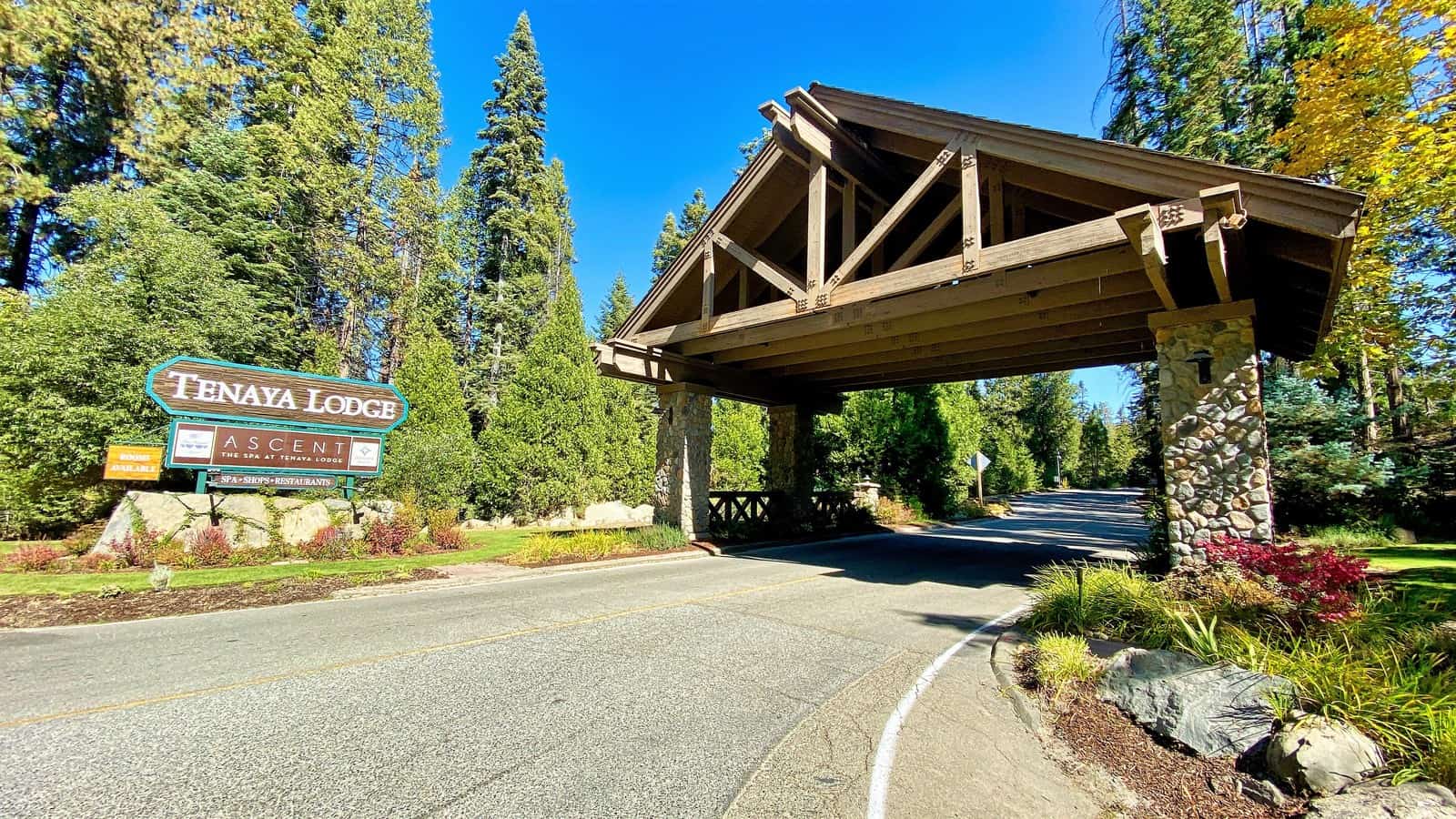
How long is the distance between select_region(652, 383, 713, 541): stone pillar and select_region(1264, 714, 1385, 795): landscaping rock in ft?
36.9

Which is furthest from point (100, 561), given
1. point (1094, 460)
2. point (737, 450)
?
point (1094, 460)

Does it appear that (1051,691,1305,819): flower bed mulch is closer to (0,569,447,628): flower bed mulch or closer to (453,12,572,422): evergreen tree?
(0,569,447,628): flower bed mulch

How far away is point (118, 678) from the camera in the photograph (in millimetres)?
4613

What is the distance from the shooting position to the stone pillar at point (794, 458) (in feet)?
54.5

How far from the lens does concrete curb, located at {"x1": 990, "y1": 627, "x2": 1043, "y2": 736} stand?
4.13m

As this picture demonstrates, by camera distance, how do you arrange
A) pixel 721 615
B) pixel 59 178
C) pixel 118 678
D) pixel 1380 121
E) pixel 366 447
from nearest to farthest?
pixel 118 678, pixel 721 615, pixel 1380 121, pixel 366 447, pixel 59 178

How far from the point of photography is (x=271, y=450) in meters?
11.6

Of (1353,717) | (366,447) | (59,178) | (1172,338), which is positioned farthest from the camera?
(59,178)

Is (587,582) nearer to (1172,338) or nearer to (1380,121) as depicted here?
(1172,338)

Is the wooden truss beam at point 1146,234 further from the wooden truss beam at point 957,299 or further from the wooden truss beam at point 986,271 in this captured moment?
the wooden truss beam at point 957,299

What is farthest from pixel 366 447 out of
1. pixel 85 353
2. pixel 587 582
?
pixel 587 582

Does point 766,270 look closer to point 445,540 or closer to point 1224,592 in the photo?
point 1224,592

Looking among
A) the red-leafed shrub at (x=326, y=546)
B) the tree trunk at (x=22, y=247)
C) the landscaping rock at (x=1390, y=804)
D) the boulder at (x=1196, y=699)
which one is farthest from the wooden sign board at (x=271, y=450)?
the tree trunk at (x=22, y=247)

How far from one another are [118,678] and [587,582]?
530 centimetres
